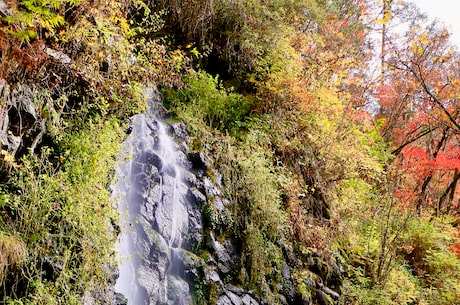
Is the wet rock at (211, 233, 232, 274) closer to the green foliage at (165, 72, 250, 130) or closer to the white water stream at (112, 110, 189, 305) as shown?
the white water stream at (112, 110, 189, 305)

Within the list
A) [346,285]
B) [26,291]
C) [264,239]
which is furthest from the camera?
[346,285]

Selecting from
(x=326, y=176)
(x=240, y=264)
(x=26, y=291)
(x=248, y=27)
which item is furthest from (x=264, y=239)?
(x=248, y=27)

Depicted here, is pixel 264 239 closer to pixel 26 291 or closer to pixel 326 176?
pixel 326 176

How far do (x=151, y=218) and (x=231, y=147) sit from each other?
6.79 ft

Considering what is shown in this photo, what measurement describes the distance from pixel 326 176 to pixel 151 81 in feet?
14.3

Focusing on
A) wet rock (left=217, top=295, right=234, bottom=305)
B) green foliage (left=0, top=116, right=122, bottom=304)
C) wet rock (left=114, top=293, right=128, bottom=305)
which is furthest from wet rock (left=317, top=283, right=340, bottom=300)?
green foliage (left=0, top=116, right=122, bottom=304)

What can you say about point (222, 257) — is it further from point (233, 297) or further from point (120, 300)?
point (120, 300)

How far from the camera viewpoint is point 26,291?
2986 millimetres

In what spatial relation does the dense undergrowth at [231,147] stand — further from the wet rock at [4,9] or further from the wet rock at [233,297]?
the wet rock at [233,297]

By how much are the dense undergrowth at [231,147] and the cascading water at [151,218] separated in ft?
1.50

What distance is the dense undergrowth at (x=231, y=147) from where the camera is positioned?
11.0 feet

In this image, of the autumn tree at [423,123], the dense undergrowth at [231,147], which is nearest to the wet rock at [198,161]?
the dense undergrowth at [231,147]

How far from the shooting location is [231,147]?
6500 millimetres

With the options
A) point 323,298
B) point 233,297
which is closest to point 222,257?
point 233,297
